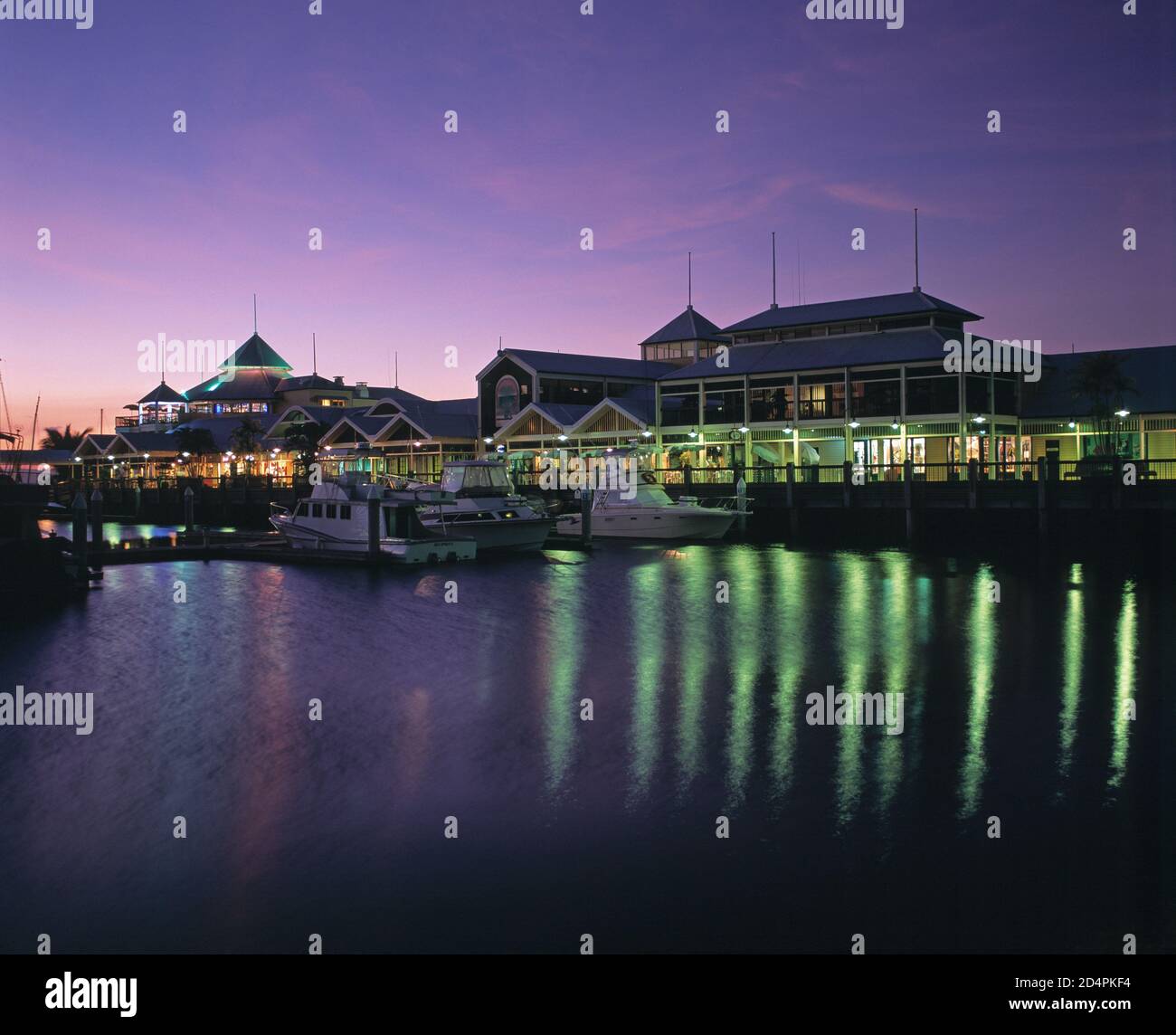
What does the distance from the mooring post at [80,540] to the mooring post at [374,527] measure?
9.84 metres

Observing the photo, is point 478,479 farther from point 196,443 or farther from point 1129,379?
point 196,443

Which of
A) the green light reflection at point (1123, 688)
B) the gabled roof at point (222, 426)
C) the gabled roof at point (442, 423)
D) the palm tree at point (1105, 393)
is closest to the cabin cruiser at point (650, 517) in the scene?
the palm tree at point (1105, 393)

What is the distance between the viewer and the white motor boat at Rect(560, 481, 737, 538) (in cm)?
5247

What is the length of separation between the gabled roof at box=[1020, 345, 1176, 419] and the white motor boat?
21.1 meters

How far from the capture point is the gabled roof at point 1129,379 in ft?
191

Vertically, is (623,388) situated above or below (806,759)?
above

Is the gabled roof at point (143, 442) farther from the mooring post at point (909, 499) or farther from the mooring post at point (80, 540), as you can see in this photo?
the mooring post at point (909, 499)

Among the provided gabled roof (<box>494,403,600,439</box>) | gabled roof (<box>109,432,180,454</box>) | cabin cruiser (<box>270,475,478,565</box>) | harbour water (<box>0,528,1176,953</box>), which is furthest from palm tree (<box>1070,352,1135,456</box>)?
gabled roof (<box>109,432,180,454</box>)

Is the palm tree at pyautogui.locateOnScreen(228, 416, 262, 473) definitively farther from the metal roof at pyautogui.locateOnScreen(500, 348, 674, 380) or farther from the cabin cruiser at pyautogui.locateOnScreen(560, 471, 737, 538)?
the cabin cruiser at pyautogui.locateOnScreen(560, 471, 737, 538)

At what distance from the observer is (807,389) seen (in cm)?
6538
